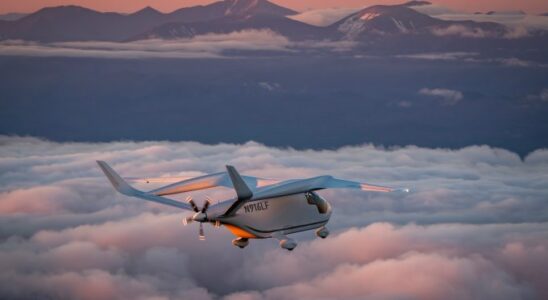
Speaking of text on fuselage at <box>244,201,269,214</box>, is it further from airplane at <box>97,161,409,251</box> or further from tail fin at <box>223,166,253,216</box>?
tail fin at <box>223,166,253,216</box>

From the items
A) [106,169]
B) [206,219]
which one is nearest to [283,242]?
[206,219]

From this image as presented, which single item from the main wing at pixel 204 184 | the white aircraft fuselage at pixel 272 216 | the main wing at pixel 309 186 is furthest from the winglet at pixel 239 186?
the main wing at pixel 204 184

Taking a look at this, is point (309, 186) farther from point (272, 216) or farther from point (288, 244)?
point (288, 244)

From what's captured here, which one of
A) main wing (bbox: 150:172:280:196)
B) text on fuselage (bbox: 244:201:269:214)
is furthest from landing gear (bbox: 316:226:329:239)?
text on fuselage (bbox: 244:201:269:214)

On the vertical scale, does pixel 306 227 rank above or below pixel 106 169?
below

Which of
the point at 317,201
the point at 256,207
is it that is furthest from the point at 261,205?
the point at 317,201

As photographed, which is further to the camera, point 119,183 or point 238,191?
point 119,183

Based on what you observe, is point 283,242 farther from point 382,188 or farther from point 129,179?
point 129,179
